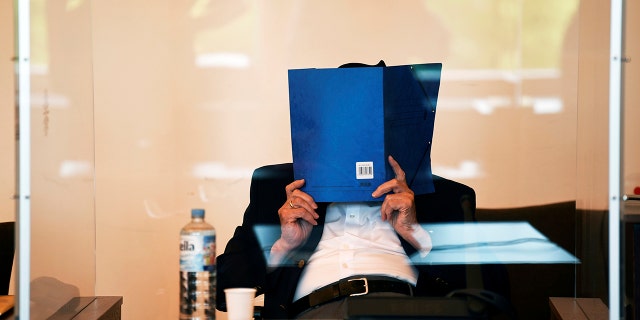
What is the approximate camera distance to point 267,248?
97.7 inches

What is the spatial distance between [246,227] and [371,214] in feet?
1.35

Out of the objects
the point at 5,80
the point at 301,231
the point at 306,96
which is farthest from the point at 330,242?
the point at 5,80

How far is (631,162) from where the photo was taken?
3057 mm

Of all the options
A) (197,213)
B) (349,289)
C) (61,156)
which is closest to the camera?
(197,213)

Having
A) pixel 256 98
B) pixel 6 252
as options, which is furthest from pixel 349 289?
pixel 6 252

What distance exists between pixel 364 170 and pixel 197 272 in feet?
2.19

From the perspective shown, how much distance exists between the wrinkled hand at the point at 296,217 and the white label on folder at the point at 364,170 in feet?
0.56

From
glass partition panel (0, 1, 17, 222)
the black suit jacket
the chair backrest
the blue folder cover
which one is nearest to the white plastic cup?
the black suit jacket

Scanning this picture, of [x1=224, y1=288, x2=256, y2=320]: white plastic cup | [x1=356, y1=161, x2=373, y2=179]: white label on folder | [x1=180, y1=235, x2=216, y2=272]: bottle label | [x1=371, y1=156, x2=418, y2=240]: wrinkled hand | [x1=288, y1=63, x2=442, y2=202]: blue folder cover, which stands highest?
[x1=288, y1=63, x2=442, y2=202]: blue folder cover

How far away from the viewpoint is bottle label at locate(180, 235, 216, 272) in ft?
5.71

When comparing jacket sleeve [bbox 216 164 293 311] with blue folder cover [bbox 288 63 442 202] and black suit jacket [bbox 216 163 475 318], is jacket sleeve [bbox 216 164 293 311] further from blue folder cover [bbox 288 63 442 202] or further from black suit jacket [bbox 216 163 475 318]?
blue folder cover [bbox 288 63 442 202]

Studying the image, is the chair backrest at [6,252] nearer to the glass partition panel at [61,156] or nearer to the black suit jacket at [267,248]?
the glass partition panel at [61,156]

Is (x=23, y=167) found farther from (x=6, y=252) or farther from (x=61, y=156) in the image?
(x=6, y=252)

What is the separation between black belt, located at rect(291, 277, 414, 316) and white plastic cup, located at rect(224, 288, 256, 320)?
1.55ft
